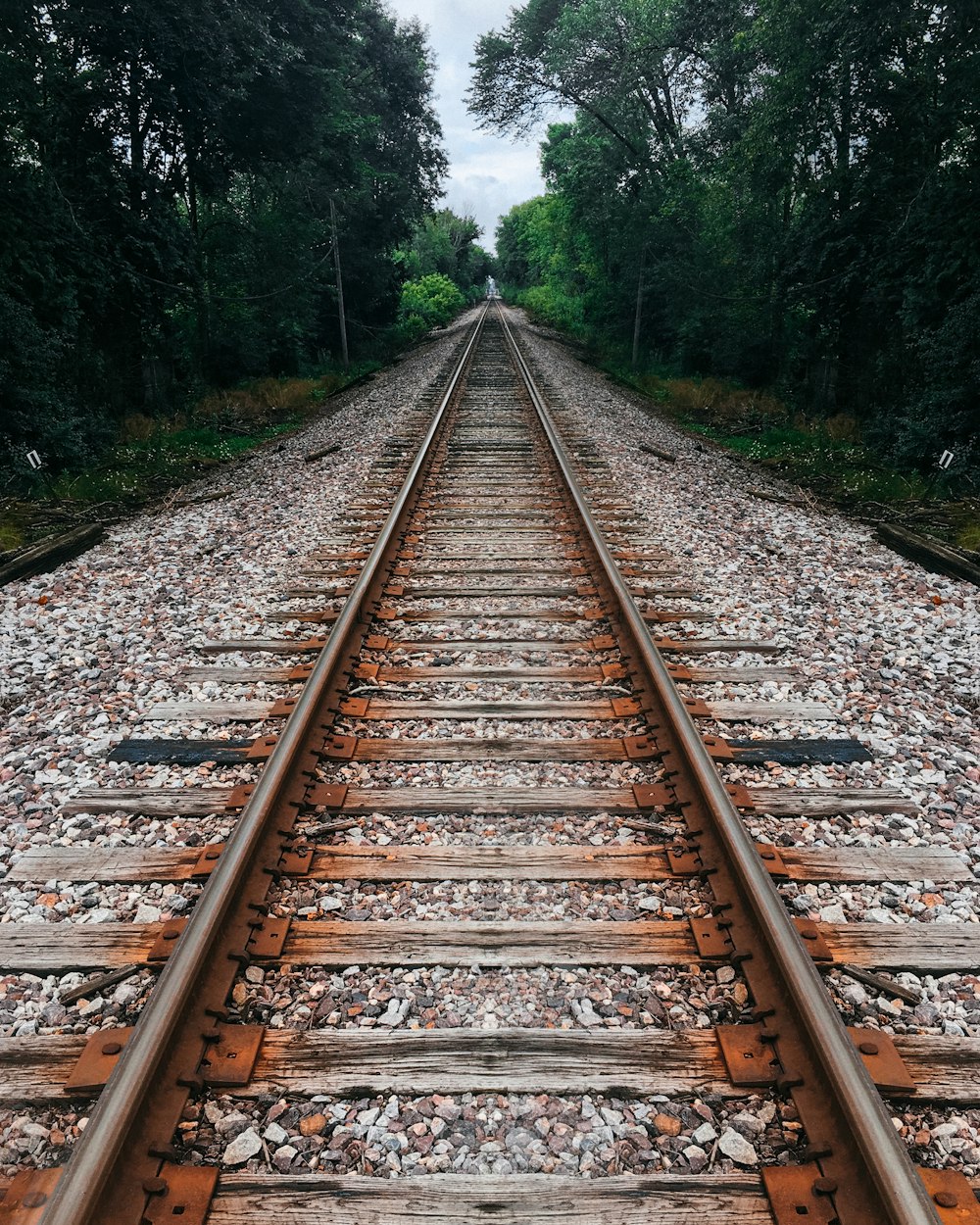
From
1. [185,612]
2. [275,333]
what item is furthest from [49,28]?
[185,612]

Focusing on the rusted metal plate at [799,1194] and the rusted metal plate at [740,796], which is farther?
the rusted metal plate at [740,796]

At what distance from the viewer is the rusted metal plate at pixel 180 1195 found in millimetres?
1646

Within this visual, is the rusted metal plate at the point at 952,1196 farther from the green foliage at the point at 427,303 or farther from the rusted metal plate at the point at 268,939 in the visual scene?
the green foliage at the point at 427,303

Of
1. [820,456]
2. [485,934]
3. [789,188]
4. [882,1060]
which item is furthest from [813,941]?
[789,188]

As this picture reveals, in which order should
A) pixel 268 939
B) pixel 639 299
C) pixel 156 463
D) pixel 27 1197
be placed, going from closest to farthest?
1. pixel 27 1197
2. pixel 268 939
3. pixel 156 463
4. pixel 639 299

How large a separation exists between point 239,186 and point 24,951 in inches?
731

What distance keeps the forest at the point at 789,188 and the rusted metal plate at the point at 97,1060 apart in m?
9.76

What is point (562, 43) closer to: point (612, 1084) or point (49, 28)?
point (49, 28)

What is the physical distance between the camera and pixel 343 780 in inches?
130

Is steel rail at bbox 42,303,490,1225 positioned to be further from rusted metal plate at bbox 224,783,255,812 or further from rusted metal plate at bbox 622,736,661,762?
rusted metal plate at bbox 622,736,661,762

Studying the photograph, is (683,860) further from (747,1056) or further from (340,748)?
(340,748)

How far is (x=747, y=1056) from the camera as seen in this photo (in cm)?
203

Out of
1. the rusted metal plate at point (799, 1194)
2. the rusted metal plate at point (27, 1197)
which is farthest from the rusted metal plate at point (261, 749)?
the rusted metal plate at point (799, 1194)

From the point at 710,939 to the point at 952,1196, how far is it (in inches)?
33.5
